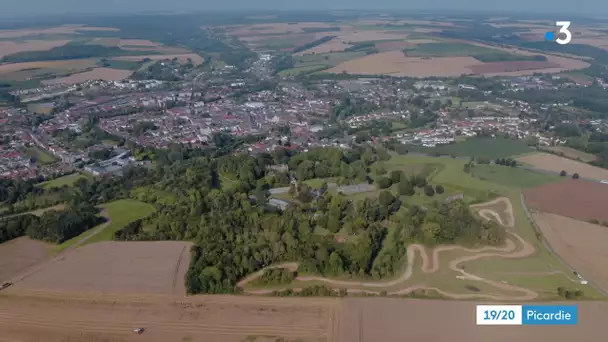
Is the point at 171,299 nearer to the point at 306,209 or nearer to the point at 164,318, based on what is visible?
the point at 164,318

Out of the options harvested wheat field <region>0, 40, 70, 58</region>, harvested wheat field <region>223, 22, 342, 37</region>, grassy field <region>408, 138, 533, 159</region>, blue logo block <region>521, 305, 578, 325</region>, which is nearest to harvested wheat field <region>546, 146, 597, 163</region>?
grassy field <region>408, 138, 533, 159</region>

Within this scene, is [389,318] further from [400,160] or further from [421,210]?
[400,160]

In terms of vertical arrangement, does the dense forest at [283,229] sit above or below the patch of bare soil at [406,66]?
below

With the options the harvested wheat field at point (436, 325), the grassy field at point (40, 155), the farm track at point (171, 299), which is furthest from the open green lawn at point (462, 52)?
the farm track at point (171, 299)

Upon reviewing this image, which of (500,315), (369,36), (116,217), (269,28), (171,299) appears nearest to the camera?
(500,315)

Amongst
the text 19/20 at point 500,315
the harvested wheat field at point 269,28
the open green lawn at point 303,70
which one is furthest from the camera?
the harvested wheat field at point 269,28

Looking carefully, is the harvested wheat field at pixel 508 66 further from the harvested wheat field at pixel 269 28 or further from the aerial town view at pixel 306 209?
the harvested wheat field at pixel 269 28

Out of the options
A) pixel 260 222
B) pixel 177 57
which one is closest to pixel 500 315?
pixel 260 222

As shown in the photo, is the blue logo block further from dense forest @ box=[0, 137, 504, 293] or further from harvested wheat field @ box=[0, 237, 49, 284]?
harvested wheat field @ box=[0, 237, 49, 284]
